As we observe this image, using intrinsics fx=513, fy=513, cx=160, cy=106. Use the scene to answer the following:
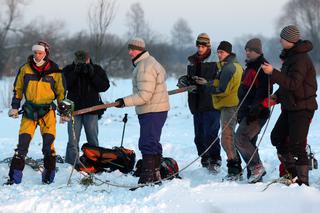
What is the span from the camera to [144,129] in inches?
235

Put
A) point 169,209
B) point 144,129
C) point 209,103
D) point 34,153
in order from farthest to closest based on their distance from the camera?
point 34,153 → point 209,103 → point 144,129 → point 169,209

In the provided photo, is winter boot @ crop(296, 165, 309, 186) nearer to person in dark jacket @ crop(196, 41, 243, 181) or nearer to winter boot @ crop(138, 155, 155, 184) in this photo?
person in dark jacket @ crop(196, 41, 243, 181)

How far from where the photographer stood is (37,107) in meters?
6.36

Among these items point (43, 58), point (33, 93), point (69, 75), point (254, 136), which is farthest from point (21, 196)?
point (254, 136)

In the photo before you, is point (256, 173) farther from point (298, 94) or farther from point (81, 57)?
point (81, 57)

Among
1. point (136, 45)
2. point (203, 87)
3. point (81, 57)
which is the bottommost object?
point (203, 87)

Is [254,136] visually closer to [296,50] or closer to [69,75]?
[296,50]

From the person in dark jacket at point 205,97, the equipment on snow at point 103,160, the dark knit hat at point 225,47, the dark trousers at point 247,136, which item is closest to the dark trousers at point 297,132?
the dark trousers at point 247,136

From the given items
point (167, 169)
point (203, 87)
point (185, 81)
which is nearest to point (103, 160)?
point (167, 169)

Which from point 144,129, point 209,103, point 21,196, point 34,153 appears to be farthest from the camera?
point 34,153

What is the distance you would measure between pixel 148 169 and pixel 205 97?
1.63 metres

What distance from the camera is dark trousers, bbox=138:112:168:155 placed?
595 centimetres

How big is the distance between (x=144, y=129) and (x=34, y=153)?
3.38 m

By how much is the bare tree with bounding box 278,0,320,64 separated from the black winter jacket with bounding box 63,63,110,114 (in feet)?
195
